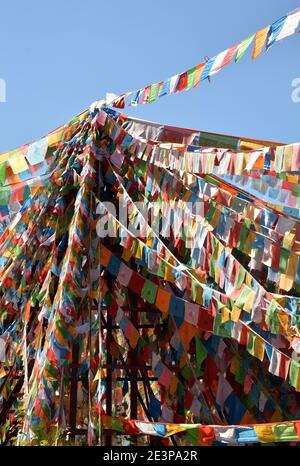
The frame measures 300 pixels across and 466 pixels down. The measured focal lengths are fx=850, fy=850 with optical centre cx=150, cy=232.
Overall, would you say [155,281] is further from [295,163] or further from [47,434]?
[295,163]

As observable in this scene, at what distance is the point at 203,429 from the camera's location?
27.8 ft

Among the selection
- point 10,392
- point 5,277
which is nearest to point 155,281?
point 5,277

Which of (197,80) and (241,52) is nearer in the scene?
(241,52)

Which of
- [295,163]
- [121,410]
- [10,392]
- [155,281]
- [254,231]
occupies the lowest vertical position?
[121,410]

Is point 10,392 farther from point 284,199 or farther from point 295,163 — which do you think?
point 295,163

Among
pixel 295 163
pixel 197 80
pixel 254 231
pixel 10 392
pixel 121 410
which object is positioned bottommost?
pixel 121 410

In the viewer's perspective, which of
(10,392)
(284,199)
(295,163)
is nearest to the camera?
(295,163)

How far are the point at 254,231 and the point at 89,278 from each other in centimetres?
223

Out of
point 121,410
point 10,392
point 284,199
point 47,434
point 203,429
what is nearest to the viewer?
point 203,429

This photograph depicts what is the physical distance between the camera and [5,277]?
1137 cm

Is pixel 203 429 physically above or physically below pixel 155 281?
below

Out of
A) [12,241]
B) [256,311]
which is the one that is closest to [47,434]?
[256,311]

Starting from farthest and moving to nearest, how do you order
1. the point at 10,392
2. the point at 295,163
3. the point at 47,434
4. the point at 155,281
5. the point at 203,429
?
the point at 10,392 < the point at 155,281 < the point at 47,434 < the point at 203,429 < the point at 295,163
